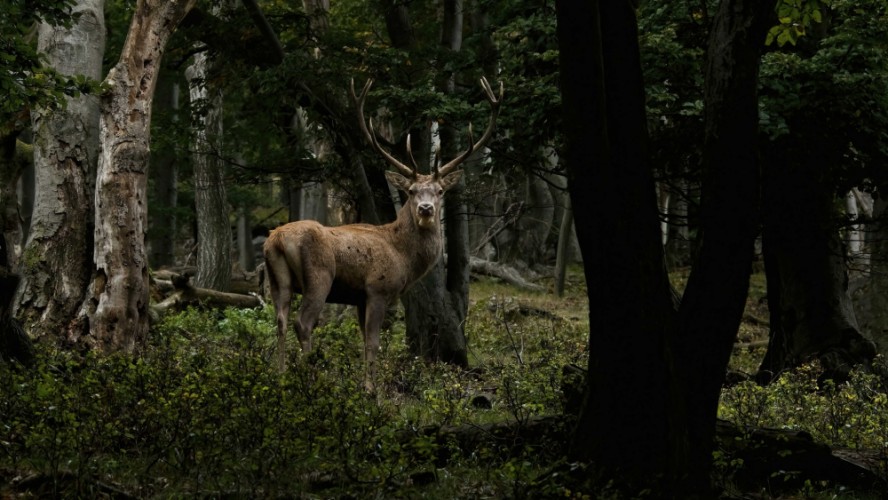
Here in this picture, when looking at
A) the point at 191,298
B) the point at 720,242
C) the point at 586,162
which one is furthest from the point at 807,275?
the point at 191,298

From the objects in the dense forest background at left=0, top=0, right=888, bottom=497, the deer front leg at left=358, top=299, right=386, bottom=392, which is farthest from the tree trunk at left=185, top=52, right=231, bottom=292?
the deer front leg at left=358, top=299, right=386, bottom=392

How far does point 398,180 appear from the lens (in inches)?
456

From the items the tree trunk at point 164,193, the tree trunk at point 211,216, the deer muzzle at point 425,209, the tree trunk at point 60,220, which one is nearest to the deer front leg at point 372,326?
the deer muzzle at point 425,209

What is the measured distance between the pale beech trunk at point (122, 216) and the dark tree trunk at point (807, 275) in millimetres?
6873

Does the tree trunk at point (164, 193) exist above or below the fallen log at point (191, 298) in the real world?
above

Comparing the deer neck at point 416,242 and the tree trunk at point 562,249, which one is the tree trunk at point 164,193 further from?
the deer neck at point 416,242

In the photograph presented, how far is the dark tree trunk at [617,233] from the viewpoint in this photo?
6.19m

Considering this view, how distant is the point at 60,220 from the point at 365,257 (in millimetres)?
3082

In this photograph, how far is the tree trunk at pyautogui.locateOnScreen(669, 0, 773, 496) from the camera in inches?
245

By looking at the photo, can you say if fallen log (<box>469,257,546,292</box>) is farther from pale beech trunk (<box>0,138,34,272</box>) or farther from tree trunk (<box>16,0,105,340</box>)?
pale beech trunk (<box>0,138,34,272</box>)

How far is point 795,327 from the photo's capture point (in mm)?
12727

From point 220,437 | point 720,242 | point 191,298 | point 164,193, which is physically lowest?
point 220,437

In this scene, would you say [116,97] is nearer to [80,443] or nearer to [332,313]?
[80,443]

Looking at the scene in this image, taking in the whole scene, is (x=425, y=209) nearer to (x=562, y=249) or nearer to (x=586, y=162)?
(x=586, y=162)
